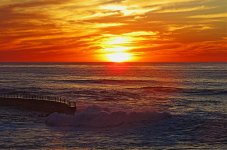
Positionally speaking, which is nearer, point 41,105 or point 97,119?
point 97,119

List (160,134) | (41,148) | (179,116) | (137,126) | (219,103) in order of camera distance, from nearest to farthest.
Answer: (41,148) → (160,134) → (137,126) → (179,116) → (219,103)

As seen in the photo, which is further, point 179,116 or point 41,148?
point 179,116

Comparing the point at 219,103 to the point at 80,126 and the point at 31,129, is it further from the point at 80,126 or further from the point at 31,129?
the point at 31,129

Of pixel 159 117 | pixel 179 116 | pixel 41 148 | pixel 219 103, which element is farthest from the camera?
pixel 219 103

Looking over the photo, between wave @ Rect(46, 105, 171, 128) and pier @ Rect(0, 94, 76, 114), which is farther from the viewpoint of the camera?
Result: pier @ Rect(0, 94, 76, 114)

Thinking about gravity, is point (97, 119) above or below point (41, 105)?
below

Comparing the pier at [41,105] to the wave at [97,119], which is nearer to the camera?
the wave at [97,119]

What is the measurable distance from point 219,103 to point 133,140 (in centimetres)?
4473

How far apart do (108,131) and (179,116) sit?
17.8 metres

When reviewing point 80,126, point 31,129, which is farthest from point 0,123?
point 80,126

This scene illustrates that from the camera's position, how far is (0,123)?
201ft

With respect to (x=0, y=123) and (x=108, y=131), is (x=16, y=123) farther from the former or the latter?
(x=108, y=131)

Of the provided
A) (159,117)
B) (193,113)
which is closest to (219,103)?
(193,113)

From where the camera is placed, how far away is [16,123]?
61406mm
